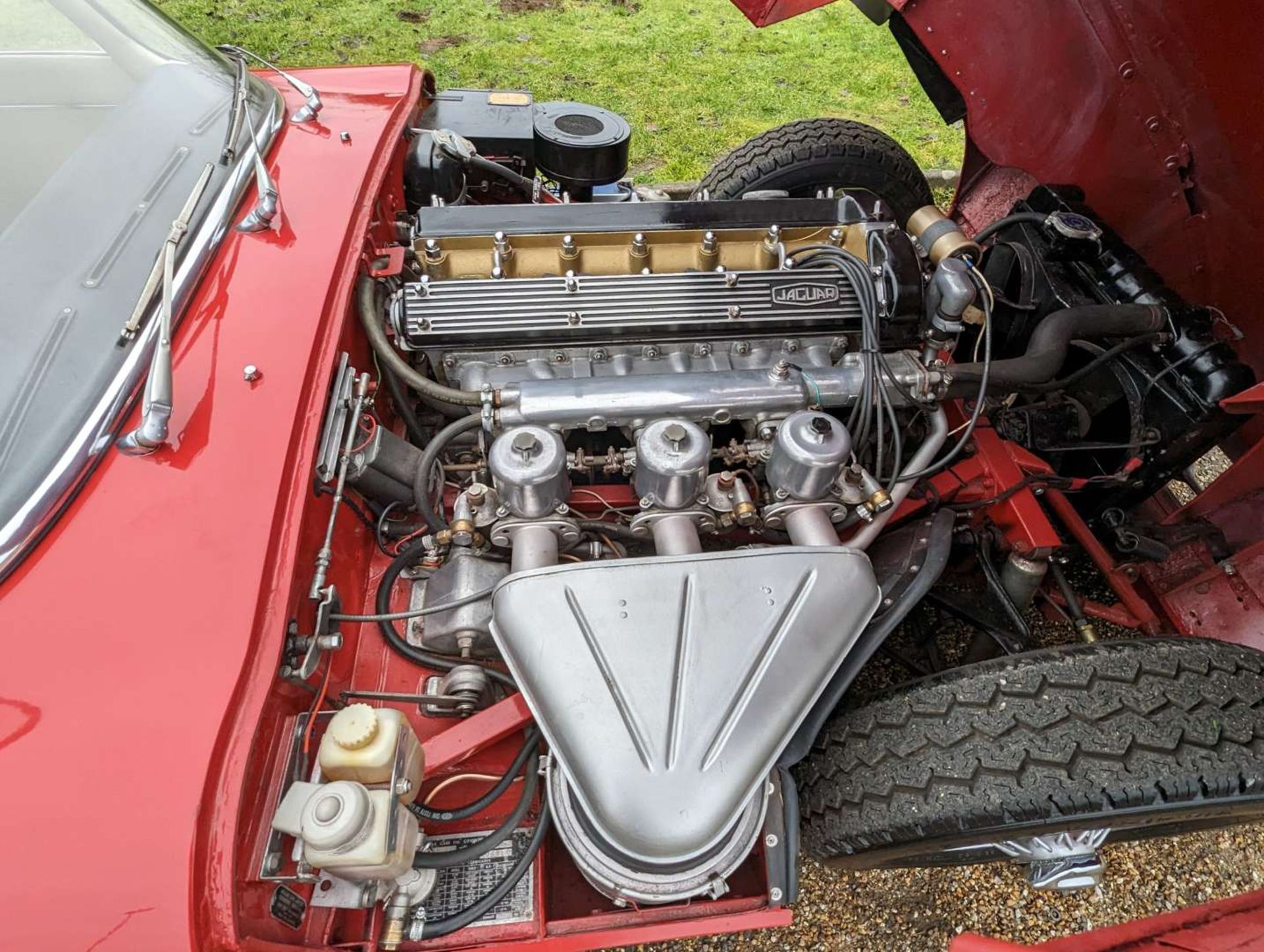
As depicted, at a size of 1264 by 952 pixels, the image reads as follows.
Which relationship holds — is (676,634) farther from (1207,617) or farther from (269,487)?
(1207,617)

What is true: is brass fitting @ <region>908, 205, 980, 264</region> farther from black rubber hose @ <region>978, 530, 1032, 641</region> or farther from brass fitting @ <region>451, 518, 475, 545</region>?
brass fitting @ <region>451, 518, 475, 545</region>

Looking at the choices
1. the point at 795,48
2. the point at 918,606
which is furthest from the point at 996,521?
the point at 795,48

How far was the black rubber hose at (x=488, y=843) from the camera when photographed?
1.19 m

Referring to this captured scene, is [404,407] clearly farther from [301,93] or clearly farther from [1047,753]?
[1047,753]

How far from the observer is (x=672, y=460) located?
1.38 m

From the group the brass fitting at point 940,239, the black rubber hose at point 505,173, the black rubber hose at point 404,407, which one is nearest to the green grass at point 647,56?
the black rubber hose at point 505,173

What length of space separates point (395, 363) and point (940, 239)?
4.37 feet

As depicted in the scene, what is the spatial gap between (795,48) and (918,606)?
461 cm

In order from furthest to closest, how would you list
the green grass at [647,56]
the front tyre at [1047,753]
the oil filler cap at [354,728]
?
the green grass at [647,56], the front tyre at [1047,753], the oil filler cap at [354,728]

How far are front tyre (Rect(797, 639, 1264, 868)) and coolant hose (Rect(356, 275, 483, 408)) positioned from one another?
1039 millimetres

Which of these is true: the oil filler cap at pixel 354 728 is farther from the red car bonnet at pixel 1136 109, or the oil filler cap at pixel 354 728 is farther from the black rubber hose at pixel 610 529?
the red car bonnet at pixel 1136 109

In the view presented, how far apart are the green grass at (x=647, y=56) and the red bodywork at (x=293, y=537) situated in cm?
219

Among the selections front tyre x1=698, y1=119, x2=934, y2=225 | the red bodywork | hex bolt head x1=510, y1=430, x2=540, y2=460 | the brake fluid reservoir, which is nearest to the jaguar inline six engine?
hex bolt head x1=510, y1=430, x2=540, y2=460

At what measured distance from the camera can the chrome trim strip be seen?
42.3 inches
